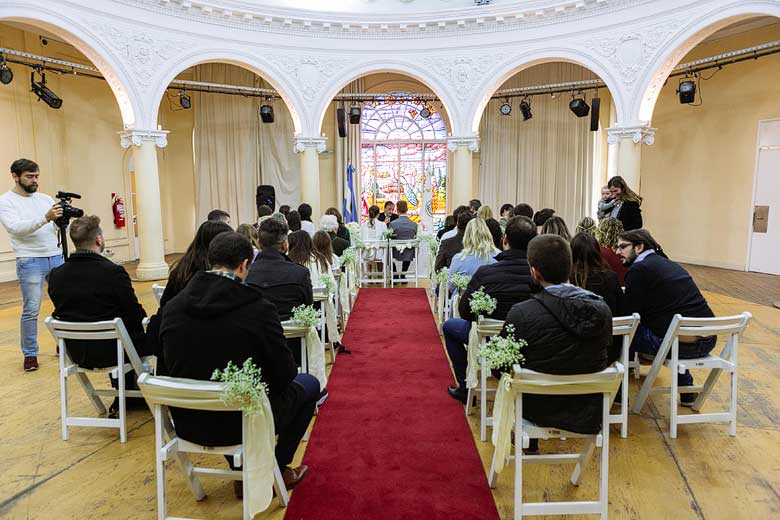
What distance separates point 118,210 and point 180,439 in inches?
426

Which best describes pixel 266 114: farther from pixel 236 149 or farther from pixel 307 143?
pixel 236 149

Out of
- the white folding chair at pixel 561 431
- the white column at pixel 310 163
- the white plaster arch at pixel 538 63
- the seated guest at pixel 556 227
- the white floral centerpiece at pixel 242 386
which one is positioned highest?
the white plaster arch at pixel 538 63

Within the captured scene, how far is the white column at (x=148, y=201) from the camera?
30.3 ft

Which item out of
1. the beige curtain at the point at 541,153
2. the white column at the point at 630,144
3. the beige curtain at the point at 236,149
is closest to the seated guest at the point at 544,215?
the white column at the point at 630,144

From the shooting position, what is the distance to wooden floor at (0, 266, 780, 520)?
2631 millimetres

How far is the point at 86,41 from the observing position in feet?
27.0

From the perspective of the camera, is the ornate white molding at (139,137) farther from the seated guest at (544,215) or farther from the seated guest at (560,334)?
the seated guest at (560,334)

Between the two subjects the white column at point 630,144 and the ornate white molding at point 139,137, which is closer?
the ornate white molding at point 139,137

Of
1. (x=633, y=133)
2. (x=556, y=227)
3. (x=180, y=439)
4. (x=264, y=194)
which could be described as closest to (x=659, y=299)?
(x=556, y=227)

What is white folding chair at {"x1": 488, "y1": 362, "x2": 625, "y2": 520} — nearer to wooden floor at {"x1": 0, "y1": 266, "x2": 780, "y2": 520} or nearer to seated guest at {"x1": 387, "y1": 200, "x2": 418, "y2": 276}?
wooden floor at {"x1": 0, "y1": 266, "x2": 780, "y2": 520}

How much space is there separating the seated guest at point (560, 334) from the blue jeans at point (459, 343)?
4.33ft

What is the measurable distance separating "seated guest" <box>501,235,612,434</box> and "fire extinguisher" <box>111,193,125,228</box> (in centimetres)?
1143

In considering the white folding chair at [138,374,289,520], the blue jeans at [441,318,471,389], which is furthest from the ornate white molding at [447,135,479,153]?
the white folding chair at [138,374,289,520]

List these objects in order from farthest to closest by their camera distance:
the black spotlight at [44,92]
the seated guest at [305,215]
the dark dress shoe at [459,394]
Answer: the black spotlight at [44,92] < the seated guest at [305,215] < the dark dress shoe at [459,394]
